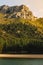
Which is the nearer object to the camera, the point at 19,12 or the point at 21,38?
the point at 21,38

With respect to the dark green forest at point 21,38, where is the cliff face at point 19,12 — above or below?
above

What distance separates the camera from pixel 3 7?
196m

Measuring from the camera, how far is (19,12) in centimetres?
19112

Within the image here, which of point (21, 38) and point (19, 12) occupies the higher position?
point (19, 12)

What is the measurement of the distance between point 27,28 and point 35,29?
5.32 m

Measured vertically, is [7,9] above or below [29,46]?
above

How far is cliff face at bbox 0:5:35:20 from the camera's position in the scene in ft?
612

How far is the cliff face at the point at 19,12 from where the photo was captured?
612 feet

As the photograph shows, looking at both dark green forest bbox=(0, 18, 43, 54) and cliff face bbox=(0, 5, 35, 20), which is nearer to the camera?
dark green forest bbox=(0, 18, 43, 54)

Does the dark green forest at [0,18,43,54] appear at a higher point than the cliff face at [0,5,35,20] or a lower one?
lower

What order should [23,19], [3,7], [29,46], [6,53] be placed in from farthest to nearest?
[3,7]
[23,19]
[29,46]
[6,53]

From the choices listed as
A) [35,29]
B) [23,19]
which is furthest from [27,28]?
[23,19]

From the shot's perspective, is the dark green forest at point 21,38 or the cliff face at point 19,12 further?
the cliff face at point 19,12

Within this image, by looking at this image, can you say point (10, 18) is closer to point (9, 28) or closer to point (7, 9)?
point (7, 9)
